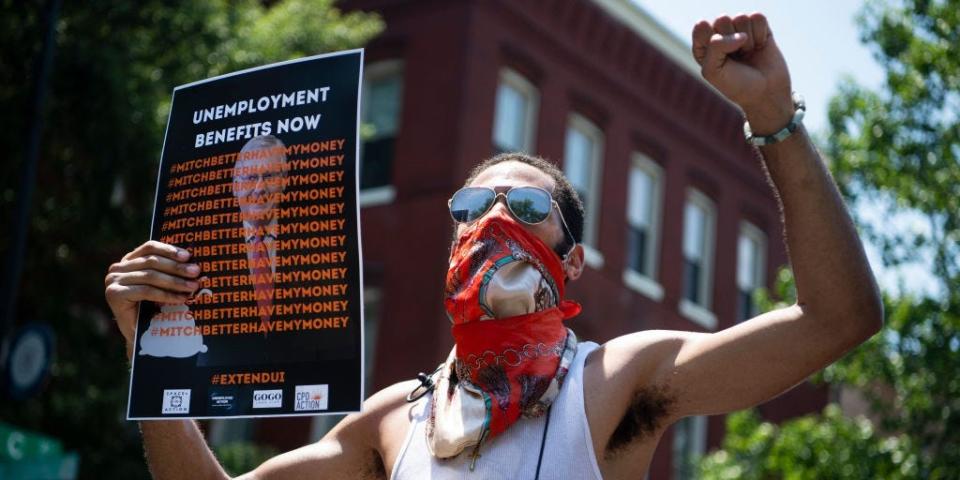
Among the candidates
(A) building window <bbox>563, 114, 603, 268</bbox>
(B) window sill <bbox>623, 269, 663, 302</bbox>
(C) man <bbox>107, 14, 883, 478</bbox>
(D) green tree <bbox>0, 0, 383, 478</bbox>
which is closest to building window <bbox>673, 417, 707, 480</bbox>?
(B) window sill <bbox>623, 269, 663, 302</bbox>

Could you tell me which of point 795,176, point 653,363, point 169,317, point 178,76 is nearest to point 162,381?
point 169,317

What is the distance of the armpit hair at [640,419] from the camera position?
280 centimetres

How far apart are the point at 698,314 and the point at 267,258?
18884 millimetres

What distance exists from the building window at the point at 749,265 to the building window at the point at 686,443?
112 inches

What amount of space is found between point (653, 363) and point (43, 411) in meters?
11.8

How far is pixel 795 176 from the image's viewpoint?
2.54 metres

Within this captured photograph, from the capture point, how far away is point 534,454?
2.74m

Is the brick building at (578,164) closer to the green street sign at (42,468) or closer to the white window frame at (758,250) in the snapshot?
the white window frame at (758,250)

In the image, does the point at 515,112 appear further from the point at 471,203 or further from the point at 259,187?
the point at 259,187

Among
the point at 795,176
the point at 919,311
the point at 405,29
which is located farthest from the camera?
the point at 405,29

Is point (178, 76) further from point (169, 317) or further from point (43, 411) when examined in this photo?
point (169, 317)

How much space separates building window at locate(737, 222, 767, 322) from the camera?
22.8 m

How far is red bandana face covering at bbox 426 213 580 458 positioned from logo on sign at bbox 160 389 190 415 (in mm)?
583

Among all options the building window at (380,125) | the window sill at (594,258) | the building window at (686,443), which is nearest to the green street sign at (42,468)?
the building window at (380,125)
